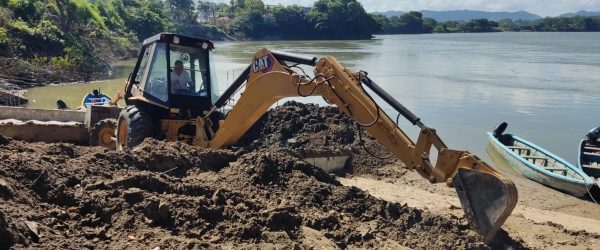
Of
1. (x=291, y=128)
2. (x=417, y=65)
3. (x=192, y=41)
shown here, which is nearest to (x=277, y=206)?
(x=192, y=41)

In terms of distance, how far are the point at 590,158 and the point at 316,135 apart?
621 cm

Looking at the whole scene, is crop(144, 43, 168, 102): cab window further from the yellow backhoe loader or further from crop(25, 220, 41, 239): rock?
crop(25, 220, 41, 239): rock

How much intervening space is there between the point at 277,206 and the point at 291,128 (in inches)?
257

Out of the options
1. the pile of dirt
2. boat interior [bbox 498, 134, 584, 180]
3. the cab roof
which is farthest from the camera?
boat interior [bbox 498, 134, 584, 180]

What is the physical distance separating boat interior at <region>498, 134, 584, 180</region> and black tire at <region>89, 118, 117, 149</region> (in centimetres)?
854

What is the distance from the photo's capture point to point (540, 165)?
13320 mm

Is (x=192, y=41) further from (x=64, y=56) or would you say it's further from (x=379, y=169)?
(x=64, y=56)

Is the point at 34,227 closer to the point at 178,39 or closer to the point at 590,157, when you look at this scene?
the point at 178,39

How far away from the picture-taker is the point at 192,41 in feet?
29.2

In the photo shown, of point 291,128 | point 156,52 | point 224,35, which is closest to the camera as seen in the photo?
point 156,52

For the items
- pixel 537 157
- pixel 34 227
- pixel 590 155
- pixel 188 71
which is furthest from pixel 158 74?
pixel 590 155

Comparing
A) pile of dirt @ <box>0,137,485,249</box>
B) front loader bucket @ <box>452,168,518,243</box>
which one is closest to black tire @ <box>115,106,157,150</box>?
pile of dirt @ <box>0,137,485,249</box>

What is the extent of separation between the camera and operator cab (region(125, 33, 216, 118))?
873cm

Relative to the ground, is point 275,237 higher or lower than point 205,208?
lower
